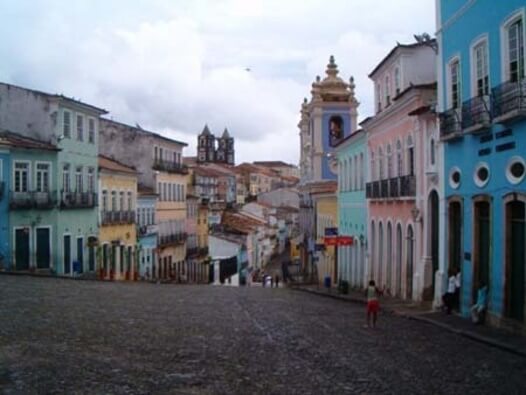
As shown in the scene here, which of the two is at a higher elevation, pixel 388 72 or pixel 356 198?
pixel 388 72

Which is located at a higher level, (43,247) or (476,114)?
(476,114)

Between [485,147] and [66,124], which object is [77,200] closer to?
[66,124]

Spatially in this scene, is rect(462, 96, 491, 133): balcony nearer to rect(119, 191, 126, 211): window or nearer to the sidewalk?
the sidewalk

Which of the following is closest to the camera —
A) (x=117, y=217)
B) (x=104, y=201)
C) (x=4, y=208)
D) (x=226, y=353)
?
(x=226, y=353)

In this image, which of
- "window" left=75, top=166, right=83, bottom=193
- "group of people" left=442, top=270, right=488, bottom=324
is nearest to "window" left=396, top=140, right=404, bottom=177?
"group of people" left=442, top=270, right=488, bottom=324

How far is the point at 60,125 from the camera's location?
36.5 meters

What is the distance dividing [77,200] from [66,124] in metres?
3.48

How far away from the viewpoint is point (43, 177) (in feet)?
117

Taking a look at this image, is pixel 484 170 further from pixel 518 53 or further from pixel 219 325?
pixel 219 325

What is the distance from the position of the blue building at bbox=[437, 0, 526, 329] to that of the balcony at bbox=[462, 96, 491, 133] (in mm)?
22

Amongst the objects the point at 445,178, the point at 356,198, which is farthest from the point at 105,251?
the point at 445,178

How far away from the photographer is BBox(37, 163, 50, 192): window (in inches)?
1384

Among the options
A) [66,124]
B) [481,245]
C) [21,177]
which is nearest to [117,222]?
[66,124]

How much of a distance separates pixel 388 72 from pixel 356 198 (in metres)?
8.55
